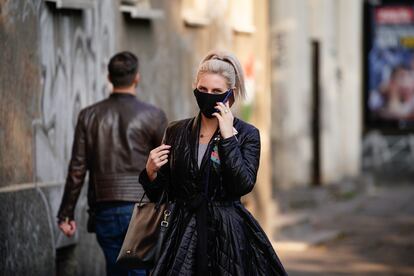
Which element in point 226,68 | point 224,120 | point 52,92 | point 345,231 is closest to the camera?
point 224,120

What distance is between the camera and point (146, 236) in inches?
270

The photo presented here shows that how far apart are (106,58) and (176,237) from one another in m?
4.86

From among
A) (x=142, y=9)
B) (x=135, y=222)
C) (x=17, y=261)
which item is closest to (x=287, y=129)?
(x=142, y=9)

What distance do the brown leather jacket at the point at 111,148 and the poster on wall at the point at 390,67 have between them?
947 inches

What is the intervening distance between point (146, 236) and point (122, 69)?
6.94 feet

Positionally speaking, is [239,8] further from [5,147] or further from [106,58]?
[5,147]

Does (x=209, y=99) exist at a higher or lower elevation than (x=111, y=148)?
higher

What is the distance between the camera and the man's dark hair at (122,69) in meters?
8.71

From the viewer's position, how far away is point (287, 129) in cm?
2152

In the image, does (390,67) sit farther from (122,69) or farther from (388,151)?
(122,69)

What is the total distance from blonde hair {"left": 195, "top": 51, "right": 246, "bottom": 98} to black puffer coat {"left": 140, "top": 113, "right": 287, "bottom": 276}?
0.73 ft

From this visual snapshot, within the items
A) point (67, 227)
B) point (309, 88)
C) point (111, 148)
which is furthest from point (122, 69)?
point (309, 88)

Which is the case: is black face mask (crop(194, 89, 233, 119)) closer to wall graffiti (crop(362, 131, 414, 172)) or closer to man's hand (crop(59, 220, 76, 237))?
man's hand (crop(59, 220, 76, 237))

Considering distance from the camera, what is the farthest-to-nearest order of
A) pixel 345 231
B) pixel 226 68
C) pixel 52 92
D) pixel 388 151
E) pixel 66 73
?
pixel 388 151 < pixel 345 231 < pixel 66 73 < pixel 52 92 < pixel 226 68
